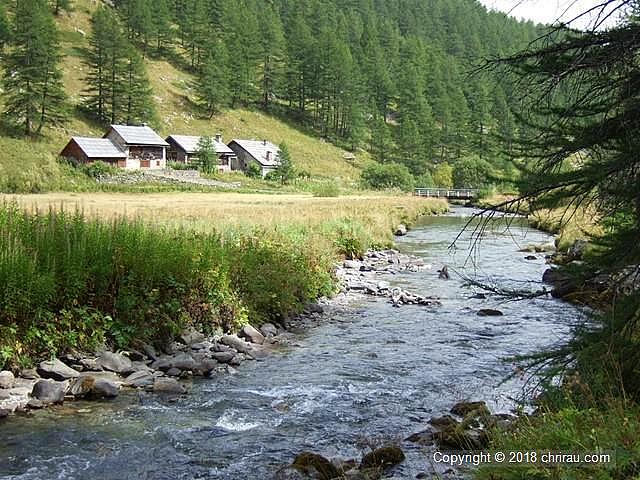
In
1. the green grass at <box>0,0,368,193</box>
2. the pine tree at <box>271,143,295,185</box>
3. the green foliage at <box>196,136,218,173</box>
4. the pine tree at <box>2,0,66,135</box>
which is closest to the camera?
the green grass at <box>0,0,368,193</box>

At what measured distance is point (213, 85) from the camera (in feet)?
324

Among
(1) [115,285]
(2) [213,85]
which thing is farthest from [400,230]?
(2) [213,85]

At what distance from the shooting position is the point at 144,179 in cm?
6519

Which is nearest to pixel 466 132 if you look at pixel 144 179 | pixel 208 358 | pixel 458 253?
pixel 144 179

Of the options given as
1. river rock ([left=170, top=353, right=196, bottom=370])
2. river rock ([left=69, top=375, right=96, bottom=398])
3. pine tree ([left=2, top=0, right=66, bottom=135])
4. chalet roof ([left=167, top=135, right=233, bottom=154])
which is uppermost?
pine tree ([left=2, top=0, right=66, bottom=135])

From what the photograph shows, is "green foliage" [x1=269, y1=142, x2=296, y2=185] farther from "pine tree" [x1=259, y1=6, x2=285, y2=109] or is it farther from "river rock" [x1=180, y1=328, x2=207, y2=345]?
"river rock" [x1=180, y1=328, x2=207, y2=345]

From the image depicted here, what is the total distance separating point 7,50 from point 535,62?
96.0m

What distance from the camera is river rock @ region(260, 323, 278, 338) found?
13.2m

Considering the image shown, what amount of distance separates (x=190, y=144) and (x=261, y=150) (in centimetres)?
1048

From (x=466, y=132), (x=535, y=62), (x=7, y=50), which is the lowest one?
(x=535, y=62)

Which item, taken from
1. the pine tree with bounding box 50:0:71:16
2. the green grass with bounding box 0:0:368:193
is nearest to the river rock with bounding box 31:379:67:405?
the green grass with bounding box 0:0:368:193

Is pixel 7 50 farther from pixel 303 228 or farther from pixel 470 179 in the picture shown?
pixel 303 228

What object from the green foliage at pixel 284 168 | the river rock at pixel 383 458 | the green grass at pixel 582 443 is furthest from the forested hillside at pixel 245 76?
the green grass at pixel 582 443

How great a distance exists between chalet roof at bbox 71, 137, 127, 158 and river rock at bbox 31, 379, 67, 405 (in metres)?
64.2
